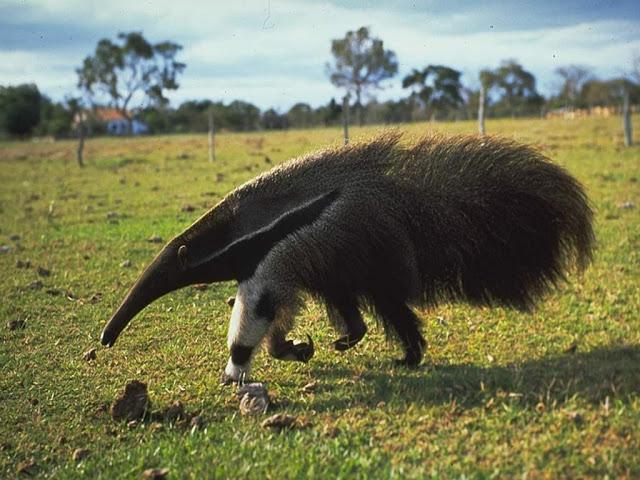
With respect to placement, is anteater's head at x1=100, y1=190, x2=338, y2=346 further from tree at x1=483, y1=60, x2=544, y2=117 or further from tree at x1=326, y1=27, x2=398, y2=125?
tree at x1=483, y1=60, x2=544, y2=117

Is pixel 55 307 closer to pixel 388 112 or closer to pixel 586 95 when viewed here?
pixel 388 112

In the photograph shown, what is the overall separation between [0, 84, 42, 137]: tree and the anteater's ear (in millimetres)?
45099

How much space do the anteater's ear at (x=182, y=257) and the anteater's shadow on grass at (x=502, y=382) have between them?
3.68 feet

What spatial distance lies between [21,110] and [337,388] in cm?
5431

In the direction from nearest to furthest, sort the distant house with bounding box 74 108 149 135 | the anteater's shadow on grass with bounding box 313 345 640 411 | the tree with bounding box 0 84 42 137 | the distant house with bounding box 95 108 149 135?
the anteater's shadow on grass with bounding box 313 345 640 411, the tree with bounding box 0 84 42 137, the distant house with bounding box 74 108 149 135, the distant house with bounding box 95 108 149 135

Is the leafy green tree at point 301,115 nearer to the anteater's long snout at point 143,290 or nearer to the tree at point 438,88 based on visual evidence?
the tree at point 438,88

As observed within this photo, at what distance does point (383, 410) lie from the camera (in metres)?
3.78

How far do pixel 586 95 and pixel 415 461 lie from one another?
4984 centimetres

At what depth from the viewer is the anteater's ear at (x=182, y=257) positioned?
4.65 meters

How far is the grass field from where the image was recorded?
3.12 m

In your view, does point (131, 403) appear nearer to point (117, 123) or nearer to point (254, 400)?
point (254, 400)

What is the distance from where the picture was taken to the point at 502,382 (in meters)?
3.98

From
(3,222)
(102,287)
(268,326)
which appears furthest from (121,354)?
(3,222)

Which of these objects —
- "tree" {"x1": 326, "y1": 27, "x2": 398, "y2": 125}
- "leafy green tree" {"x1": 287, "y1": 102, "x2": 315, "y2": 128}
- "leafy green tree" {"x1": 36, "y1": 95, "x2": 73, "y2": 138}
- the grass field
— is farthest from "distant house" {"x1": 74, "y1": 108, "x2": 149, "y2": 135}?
the grass field
